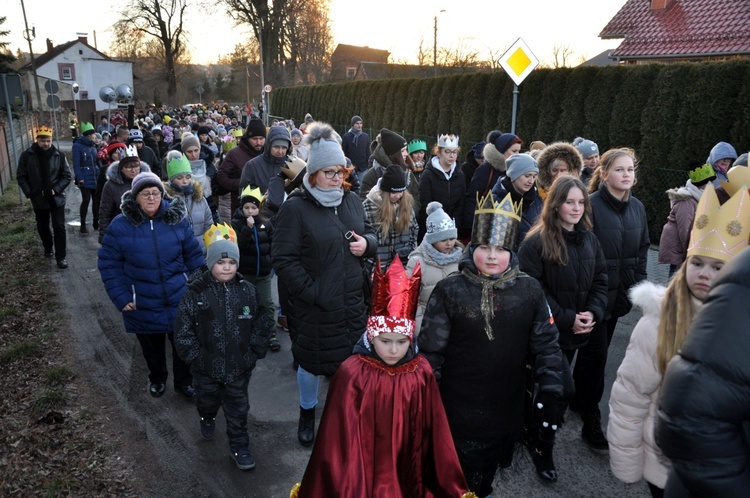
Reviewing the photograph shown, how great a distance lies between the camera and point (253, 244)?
5734mm

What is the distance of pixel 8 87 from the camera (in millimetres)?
13523

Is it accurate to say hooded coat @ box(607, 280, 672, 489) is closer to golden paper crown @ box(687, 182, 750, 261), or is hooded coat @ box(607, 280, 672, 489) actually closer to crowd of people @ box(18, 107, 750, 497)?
crowd of people @ box(18, 107, 750, 497)

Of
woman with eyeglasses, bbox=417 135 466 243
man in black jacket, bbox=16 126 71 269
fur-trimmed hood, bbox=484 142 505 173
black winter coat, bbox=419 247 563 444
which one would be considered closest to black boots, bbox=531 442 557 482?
black winter coat, bbox=419 247 563 444

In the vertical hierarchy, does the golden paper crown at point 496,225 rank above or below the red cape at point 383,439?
above

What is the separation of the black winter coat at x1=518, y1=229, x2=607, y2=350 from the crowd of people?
0.04 feet

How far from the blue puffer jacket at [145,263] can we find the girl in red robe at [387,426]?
254 cm

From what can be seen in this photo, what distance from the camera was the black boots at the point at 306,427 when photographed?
14.6ft

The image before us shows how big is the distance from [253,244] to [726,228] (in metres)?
4.24

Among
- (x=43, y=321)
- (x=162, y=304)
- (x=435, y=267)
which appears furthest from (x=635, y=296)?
(x=43, y=321)

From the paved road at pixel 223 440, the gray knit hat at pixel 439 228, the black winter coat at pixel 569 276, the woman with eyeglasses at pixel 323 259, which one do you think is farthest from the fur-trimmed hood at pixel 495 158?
the woman with eyeglasses at pixel 323 259

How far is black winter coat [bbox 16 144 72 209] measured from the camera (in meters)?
8.85

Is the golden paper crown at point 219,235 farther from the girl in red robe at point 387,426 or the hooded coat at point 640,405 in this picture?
the hooded coat at point 640,405

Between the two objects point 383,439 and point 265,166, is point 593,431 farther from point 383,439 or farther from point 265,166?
point 265,166

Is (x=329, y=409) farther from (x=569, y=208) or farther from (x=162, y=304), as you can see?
(x=162, y=304)
